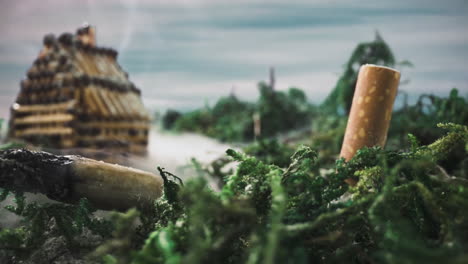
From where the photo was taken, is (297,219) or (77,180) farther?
(77,180)

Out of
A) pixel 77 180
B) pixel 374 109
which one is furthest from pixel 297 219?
pixel 374 109

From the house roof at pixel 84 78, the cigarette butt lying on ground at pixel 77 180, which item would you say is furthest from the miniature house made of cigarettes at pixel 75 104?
the cigarette butt lying on ground at pixel 77 180

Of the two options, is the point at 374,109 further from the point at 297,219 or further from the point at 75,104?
the point at 75,104

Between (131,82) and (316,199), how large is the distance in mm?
5766

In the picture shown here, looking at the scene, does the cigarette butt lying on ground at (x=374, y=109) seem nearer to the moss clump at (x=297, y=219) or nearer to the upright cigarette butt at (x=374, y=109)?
the upright cigarette butt at (x=374, y=109)

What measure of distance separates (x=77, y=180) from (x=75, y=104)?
4.30 metres

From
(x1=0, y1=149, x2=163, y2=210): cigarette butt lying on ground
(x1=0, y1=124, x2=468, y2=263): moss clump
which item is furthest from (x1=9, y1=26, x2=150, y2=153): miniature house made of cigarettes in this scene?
(x1=0, y1=124, x2=468, y2=263): moss clump

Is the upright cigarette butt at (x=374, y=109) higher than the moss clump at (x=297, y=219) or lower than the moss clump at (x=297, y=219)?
higher

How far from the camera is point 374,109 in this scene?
132 centimetres

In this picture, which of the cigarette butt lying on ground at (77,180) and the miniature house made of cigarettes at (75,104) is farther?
the miniature house made of cigarettes at (75,104)

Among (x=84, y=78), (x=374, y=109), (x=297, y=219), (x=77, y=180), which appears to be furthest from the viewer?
(x=84, y=78)

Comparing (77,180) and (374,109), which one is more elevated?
(374,109)

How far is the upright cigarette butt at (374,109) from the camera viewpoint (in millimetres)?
1312

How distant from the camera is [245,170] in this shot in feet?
2.86
